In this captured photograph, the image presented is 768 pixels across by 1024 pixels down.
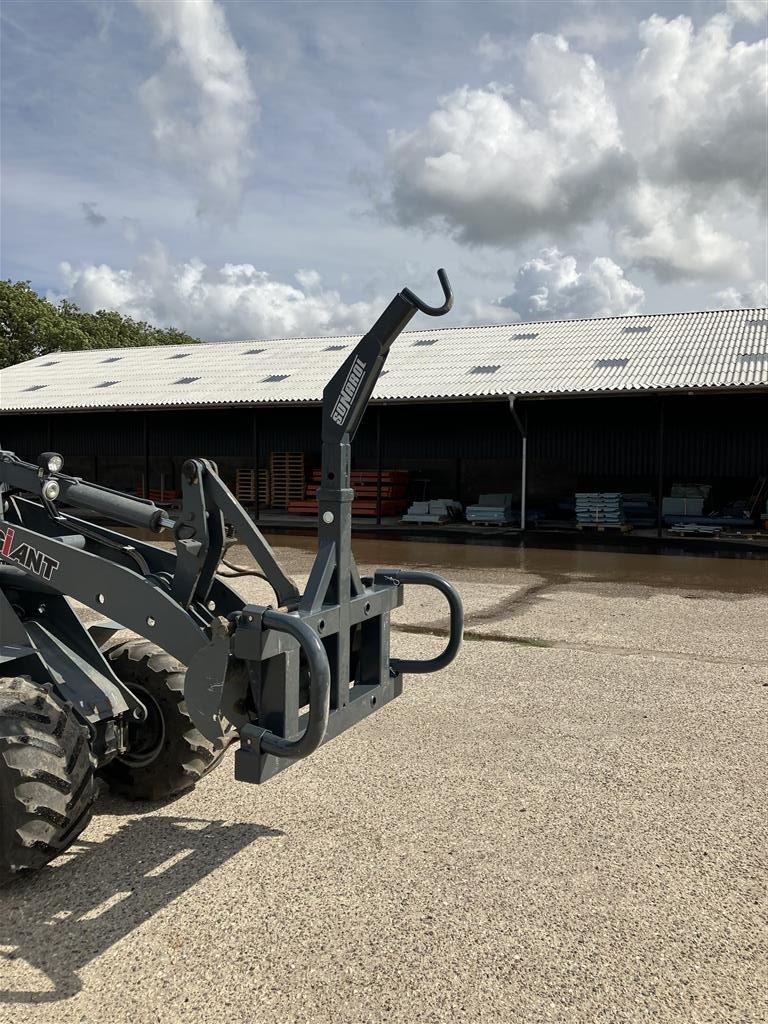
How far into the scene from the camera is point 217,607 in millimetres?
4062

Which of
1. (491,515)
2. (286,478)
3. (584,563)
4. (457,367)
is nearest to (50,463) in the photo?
(584,563)

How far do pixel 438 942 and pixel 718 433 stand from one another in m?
19.2

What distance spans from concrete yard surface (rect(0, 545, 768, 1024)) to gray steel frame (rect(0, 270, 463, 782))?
65cm

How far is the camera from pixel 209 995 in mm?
2871

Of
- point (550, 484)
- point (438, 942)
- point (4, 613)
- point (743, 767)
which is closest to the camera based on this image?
point (438, 942)

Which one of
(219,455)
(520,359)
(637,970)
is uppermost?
(520,359)

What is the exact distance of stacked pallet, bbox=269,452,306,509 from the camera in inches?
976

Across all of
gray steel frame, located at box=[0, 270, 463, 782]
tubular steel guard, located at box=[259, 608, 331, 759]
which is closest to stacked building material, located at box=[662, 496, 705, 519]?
gray steel frame, located at box=[0, 270, 463, 782]

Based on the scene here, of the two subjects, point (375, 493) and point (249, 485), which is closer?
point (375, 493)

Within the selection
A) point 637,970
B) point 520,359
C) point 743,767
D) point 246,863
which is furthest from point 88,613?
point 520,359

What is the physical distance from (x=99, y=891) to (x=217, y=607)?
1.31 m

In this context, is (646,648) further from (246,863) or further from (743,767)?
(246,863)

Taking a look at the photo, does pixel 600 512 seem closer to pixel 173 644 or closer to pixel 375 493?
pixel 375 493

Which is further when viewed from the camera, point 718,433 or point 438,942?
point 718,433
